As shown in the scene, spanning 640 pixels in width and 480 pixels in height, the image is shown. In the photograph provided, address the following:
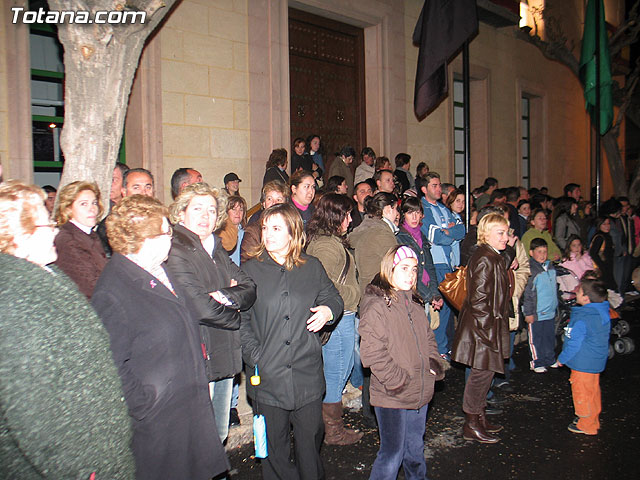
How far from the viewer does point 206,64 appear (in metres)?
9.08

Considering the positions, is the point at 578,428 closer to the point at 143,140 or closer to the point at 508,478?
the point at 508,478

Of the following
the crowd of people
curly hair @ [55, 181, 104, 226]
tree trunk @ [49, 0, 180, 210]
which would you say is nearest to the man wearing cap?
the crowd of people

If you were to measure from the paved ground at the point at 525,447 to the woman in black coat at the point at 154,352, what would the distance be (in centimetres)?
152

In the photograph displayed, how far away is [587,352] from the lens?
4980 mm

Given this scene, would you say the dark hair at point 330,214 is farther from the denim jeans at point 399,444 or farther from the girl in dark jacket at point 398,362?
the denim jeans at point 399,444

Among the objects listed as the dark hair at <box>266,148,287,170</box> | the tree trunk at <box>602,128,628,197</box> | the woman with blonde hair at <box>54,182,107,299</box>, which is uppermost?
the tree trunk at <box>602,128,628,197</box>

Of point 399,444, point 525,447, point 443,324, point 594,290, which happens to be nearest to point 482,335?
point 525,447

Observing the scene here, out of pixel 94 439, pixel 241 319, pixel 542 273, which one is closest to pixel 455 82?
pixel 542 273

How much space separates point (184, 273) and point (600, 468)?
351 centimetres

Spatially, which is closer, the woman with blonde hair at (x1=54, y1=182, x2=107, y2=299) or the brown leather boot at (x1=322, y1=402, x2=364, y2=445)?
the woman with blonde hair at (x1=54, y1=182, x2=107, y2=299)

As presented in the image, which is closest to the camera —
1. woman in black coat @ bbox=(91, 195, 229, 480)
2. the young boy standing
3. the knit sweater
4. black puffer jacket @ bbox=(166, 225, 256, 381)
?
the knit sweater

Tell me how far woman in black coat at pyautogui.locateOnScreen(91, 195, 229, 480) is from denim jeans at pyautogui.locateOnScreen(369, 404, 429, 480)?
1.12 meters

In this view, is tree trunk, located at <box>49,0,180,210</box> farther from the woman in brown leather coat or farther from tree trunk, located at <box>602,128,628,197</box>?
tree trunk, located at <box>602,128,628,197</box>

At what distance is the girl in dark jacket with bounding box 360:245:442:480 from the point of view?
3.58 metres
